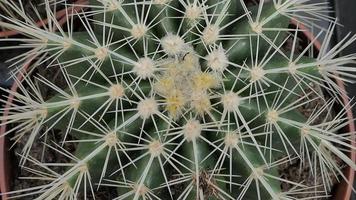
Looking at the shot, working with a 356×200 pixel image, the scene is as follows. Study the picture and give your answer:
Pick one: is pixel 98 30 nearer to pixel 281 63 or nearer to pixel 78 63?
pixel 78 63

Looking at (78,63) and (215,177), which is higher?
(78,63)

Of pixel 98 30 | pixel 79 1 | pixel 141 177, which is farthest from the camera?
pixel 79 1

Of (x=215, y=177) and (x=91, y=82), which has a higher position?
(x=91, y=82)

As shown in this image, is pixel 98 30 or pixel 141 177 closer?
pixel 141 177

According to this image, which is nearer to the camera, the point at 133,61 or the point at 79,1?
Answer: the point at 133,61

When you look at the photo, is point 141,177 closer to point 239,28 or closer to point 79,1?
point 239,28

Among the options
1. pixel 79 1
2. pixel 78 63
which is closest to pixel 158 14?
pixel 78 63

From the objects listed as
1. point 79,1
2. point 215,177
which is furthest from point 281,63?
point 79,1

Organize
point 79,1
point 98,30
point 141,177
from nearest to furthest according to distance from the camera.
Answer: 1. point 141,177
2. point 98,30
3. point 79,1

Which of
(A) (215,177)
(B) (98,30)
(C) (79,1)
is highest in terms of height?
(C) (79,1)
